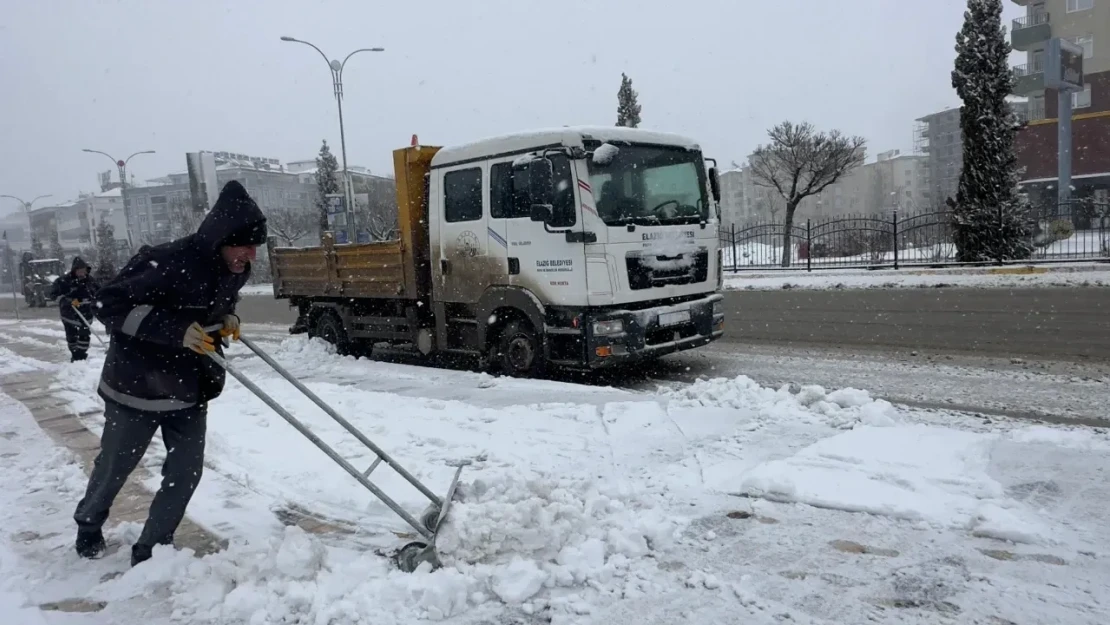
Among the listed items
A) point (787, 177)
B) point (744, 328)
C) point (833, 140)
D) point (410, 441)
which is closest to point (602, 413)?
point (410, 441)

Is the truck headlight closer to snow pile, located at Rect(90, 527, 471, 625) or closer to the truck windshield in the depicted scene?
the truck windshield

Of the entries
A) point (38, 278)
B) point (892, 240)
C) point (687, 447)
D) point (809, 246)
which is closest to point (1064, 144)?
point (892, 240)

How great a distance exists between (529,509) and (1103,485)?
322cm

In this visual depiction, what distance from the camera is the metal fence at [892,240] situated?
1820cm

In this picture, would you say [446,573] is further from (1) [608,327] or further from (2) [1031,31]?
(2) [1031,31]

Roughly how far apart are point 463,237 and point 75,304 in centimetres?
740

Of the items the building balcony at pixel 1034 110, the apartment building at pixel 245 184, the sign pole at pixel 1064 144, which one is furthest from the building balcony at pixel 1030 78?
the apartment building at pixel 245 184

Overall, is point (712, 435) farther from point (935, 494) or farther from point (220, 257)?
point (220, 257)

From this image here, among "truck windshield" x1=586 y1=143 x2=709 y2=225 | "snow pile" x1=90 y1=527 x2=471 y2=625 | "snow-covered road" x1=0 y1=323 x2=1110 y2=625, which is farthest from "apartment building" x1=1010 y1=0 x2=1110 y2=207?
"snow pile" x1=90 y1=527 x2=471 y2=625

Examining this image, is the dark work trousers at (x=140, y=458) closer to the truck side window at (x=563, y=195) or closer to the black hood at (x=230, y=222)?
the black hood at (x=230, y=222)

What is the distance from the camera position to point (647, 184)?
7633mm

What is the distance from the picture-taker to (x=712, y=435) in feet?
17.6

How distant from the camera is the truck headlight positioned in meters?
7.19

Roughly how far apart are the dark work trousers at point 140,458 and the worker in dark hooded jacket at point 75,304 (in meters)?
9.44
